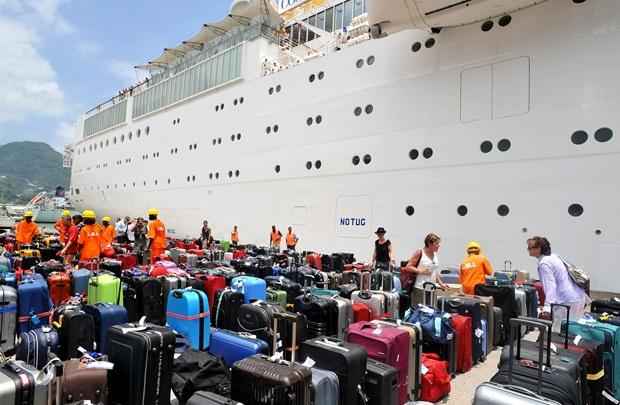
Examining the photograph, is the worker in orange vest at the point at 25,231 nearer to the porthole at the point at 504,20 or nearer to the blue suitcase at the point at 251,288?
the blue suitcase at the point at 251,288

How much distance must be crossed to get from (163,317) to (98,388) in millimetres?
2176

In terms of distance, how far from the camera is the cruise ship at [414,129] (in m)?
7.98

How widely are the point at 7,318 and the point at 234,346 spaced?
2377 mm

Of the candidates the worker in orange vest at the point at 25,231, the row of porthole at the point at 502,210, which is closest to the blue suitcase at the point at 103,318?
the worker in orange vest at the point at 25,231

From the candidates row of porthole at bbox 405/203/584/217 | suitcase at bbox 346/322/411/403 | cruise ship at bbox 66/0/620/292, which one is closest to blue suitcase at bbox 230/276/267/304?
suitcase at bbox 346/322/411/403

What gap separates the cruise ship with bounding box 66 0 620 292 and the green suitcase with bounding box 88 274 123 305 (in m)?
7.36

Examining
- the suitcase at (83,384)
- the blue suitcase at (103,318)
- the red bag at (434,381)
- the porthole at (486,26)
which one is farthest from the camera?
the porthole at (486,26)

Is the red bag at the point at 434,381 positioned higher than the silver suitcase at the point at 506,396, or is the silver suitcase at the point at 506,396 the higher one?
the silver suitcase at the point at 506,396

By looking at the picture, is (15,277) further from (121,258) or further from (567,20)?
(567,20)

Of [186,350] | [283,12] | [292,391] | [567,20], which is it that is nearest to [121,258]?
[186,350]

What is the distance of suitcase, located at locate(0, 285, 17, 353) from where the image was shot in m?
3.62

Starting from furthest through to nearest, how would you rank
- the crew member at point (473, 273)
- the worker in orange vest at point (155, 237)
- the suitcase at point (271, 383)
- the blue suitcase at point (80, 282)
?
the worker in orange vest at point (155, 237)
the crew member at point (473, 273)
the blue suitcase at point (80, 282)
the suitcase at point (271, 383)

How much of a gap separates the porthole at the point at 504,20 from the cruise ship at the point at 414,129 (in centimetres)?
3

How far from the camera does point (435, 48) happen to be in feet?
33.1
